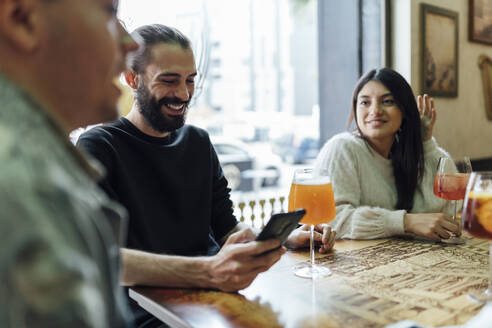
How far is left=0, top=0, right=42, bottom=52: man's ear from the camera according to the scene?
47 centimetres

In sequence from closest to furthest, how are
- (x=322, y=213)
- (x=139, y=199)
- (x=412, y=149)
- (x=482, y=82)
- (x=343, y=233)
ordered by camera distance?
(x=322, y=213), (x=139, y=199), (x=343, y=233), (x=412, y=149), (x=482, y=82)

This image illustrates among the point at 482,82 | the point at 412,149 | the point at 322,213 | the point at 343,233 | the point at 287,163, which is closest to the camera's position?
the point at 322,213

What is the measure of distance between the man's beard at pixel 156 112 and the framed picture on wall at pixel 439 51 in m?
2.35

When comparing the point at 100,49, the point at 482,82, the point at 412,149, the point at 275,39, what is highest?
the point at 275,39

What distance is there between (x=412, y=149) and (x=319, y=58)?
1568 millimetres

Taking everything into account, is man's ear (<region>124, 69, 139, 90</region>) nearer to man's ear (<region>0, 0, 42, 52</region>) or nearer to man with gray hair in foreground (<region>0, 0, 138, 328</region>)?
man with gray hair in foreground (<region>0, 0, 138, 328</region>)

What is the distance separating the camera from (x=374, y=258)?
4.61 feet

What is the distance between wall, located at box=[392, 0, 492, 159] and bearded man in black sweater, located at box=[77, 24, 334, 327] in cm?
212

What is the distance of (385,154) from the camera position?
7.79ft

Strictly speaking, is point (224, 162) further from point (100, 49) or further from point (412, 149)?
point (100, 49)

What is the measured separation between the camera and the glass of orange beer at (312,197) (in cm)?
133

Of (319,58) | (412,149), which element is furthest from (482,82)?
(412,149)

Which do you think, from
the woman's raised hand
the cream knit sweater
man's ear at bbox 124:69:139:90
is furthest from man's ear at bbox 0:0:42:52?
the woman's raised hand

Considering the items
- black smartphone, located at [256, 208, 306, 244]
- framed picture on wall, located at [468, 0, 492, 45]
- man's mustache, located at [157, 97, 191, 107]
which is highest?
framed picture on wall, located at [468, 0, 492, 45]
